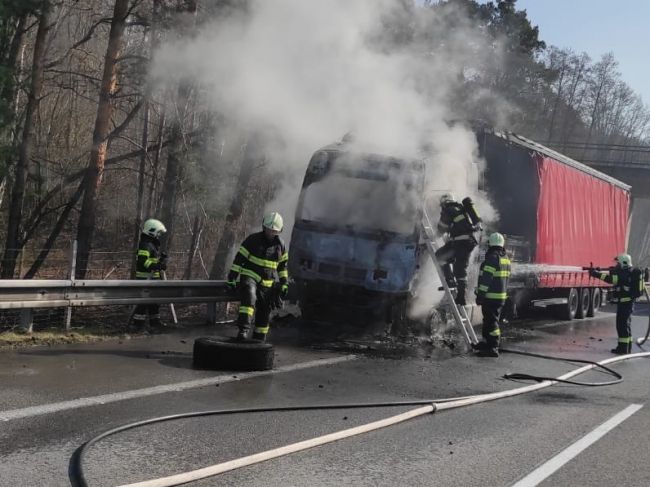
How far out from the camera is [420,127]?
38.7ft

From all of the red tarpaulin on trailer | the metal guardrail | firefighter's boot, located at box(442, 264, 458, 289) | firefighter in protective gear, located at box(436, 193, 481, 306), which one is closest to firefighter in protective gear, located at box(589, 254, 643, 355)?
the red tarpaulin on trailer

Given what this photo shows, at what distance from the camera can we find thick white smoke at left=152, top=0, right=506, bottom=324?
1191cm

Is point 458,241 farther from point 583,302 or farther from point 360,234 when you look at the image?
point 583,302

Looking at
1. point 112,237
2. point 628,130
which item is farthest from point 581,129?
point 112,237

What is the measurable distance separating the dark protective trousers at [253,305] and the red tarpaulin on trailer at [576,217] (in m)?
7.10

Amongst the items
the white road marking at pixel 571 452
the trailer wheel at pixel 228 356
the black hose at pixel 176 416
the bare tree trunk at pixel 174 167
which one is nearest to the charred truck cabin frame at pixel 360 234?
the trailer wheel at pixel 228 356

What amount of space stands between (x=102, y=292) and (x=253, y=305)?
1.98 meters

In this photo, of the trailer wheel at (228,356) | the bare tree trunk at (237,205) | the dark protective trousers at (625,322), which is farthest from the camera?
the bare tree trunk at (237,205)

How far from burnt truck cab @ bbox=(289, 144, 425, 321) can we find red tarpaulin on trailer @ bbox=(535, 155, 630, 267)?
4674 mm

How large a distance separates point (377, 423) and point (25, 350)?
404 cm

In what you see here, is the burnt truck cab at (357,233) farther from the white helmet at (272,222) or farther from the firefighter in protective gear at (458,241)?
the white helmet at (272,222)

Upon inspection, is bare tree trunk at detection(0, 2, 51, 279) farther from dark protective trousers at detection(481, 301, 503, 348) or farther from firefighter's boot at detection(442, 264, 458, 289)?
dark protective trousers at detection(481, 301, 503, 348)

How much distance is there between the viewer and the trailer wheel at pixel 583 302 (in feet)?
57.6

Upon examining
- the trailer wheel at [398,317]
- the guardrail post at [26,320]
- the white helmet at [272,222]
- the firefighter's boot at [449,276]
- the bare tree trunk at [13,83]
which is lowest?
the guardrail post at [26,320]
